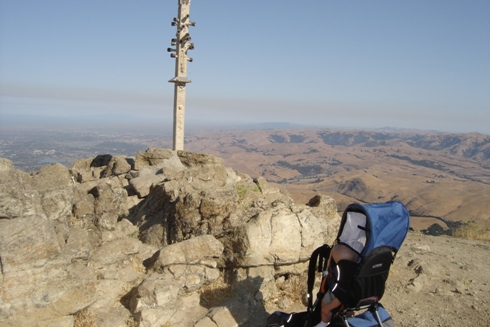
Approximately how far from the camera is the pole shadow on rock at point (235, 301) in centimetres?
618

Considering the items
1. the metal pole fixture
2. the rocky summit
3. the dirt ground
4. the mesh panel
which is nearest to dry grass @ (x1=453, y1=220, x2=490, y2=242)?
the dirt ground

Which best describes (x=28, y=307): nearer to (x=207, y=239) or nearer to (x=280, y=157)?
(x=207, y=239)

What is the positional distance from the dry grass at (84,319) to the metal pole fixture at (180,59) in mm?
10518

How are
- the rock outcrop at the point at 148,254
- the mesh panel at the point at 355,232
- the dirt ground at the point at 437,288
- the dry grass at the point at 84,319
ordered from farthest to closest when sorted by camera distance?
the dirt ground at the point at 437,288 < the dry grass at the point at 84,319 < the rock outcrop at the point at 148,254 < the mesh panel at the point at 355,232

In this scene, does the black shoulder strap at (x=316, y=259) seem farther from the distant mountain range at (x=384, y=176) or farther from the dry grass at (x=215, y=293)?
the distant mountain range at (x=384, y=176)

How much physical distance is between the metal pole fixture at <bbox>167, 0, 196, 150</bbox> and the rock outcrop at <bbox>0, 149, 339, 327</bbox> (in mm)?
6099

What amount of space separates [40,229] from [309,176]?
5019 inches

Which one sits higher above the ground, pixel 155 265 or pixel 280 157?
pixel 155 265

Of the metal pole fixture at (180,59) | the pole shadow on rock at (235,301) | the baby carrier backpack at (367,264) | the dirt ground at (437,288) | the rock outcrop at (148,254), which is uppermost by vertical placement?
the metal pole fixture at (180,59)

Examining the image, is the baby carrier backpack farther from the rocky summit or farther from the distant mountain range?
the distant mountain range

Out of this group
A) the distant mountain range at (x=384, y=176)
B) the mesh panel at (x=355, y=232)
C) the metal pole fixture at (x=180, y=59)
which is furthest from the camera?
the distant mountain range at (x=384, y=176)

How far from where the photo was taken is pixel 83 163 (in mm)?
14875

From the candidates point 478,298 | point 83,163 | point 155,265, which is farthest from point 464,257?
point 83,163

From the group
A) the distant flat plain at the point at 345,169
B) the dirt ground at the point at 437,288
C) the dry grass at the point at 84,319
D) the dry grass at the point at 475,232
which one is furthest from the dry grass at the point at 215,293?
the dry grass at the point at 475,232
